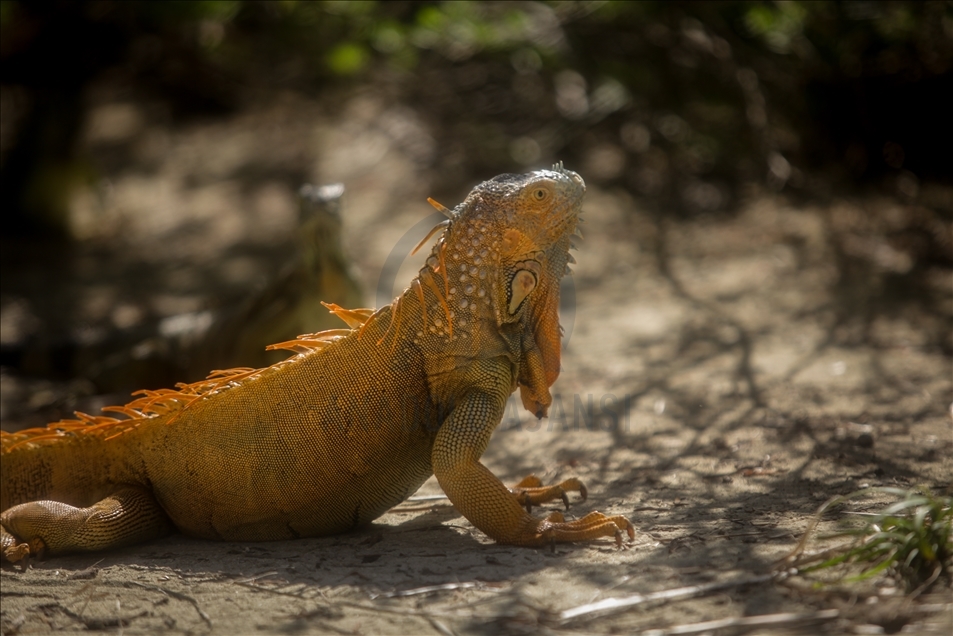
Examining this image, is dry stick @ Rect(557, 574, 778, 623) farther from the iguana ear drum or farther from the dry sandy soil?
the iguana ear drum

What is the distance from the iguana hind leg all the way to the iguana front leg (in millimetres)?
1683

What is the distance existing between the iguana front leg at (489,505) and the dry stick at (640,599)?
0.56m

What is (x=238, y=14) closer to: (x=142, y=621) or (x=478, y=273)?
(x=478, y=273)

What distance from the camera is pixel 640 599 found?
3.28 meters

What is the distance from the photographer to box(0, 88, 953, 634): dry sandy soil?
3416 millimetres

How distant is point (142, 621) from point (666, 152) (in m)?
9.38

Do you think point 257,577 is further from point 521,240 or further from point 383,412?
point 521,240

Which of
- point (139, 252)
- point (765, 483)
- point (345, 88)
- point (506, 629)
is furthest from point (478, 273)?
point (345, 88)

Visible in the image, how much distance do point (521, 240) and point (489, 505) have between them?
4.04ft

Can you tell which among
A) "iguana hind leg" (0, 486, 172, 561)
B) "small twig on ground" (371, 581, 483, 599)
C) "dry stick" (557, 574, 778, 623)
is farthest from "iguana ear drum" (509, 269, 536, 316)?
"iguana hind leg" (0, 486, 172, 561)

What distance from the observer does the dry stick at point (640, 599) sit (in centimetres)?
323

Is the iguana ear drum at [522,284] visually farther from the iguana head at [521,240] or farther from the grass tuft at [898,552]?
the grass tuft at [898,552]

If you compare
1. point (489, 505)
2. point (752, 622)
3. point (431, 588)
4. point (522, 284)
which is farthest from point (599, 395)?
point (752, 622)

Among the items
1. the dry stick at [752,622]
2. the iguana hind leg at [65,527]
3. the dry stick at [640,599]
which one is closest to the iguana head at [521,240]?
the dry stick at [640,599]
